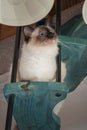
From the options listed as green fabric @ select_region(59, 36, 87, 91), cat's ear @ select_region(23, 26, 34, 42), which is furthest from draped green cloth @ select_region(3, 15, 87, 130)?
cat's ear @ select_region(23, 26, 34, 42)

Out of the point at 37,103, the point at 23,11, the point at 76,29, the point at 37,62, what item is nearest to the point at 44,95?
the point at 37,103

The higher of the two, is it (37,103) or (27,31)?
(27,31)

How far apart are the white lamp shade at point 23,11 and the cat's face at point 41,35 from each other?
167mm

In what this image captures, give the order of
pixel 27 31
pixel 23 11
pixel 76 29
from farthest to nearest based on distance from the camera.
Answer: pixel 76 29, pixel 27 31, pixel 23 11

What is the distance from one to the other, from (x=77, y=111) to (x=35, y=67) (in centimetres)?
56

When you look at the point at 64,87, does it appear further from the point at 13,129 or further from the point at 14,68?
the point at 13,129

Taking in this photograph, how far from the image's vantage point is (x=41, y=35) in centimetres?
112

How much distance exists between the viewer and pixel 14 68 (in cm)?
97

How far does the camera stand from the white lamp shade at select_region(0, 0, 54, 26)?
35.6 inches

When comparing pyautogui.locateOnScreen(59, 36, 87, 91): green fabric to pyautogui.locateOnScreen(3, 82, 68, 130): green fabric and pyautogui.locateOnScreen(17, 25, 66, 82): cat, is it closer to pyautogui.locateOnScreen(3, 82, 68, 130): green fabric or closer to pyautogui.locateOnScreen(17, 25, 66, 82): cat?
pyautogui.locateOnScreen(17, 25, 66, 82): cat

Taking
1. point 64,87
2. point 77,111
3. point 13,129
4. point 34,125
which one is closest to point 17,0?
point 64,87

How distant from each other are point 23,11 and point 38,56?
0.25 meters

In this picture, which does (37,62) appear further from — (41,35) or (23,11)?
(23,11)

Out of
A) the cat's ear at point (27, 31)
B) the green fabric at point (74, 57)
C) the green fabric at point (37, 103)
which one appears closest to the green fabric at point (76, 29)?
the green fabric at point (74, 57)
